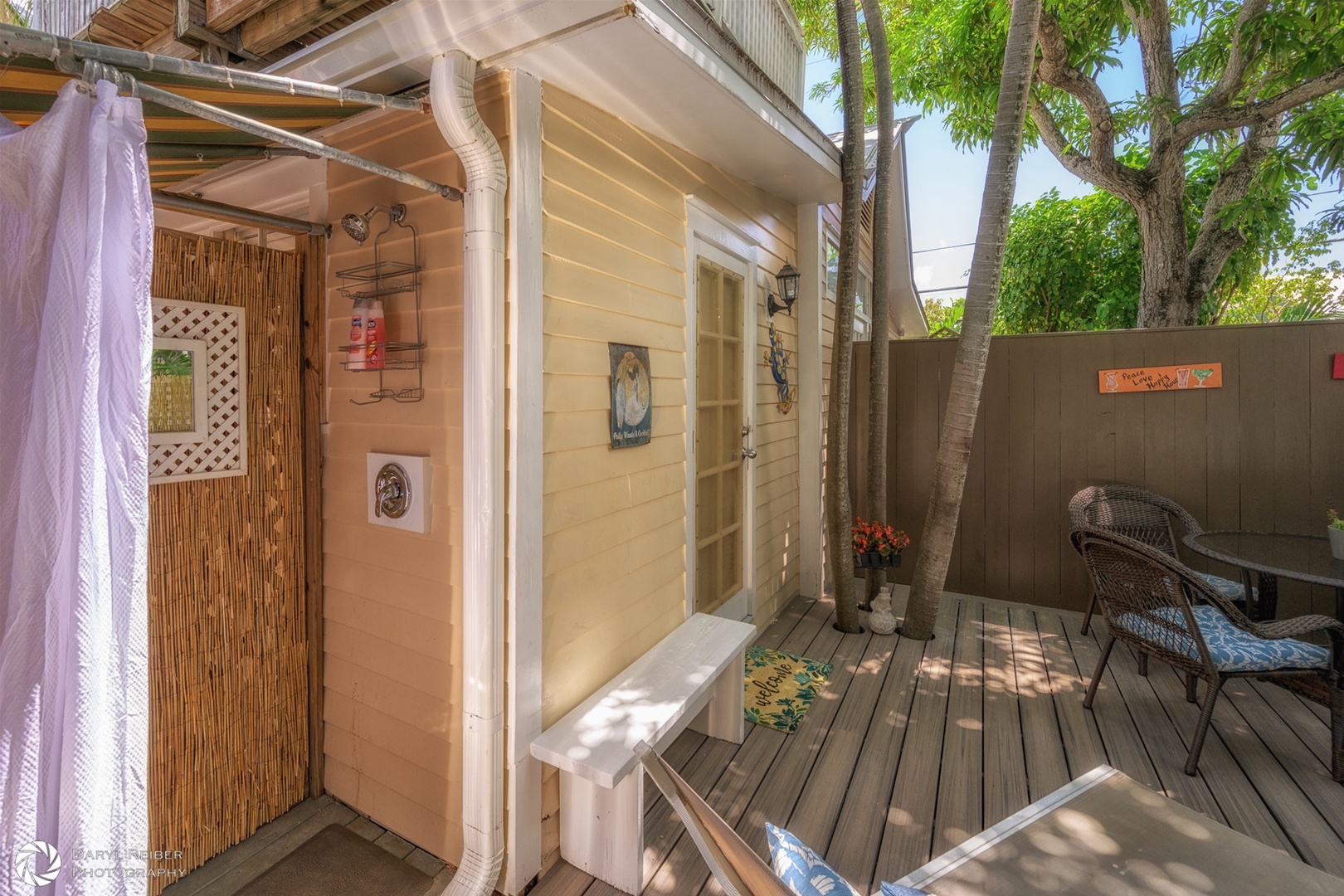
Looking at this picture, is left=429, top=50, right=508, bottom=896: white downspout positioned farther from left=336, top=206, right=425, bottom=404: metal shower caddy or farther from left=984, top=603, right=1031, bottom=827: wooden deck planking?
left=984, top=603, right=1031, bottom=827: wooden deck planking

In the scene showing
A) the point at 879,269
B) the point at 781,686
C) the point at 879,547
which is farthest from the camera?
the point at 879,547

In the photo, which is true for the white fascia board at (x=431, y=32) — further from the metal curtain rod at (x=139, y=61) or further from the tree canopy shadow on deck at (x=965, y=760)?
the tree canopy shadow on deck at (x=965, y=760)

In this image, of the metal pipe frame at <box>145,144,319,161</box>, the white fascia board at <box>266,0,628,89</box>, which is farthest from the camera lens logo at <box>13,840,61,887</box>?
the white fascia board at <box>266,0,628,89</box>

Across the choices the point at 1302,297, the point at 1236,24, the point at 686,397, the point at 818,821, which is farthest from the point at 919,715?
the point at 1302,297

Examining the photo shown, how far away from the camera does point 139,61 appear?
41.9 inches

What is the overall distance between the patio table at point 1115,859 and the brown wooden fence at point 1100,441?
288 cm

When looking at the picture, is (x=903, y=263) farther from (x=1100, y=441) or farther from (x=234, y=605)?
(x=234, y=605)

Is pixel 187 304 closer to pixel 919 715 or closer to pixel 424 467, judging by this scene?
pixel 424 467

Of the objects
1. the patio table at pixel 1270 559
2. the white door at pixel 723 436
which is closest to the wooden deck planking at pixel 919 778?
the white door at pixel 723 436

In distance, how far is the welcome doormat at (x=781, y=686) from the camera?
2.83m

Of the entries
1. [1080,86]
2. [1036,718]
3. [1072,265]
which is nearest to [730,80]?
[1036,718]

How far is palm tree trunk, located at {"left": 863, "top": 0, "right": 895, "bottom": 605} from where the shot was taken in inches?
146

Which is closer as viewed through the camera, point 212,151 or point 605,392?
point 212,151

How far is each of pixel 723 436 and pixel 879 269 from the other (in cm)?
148
